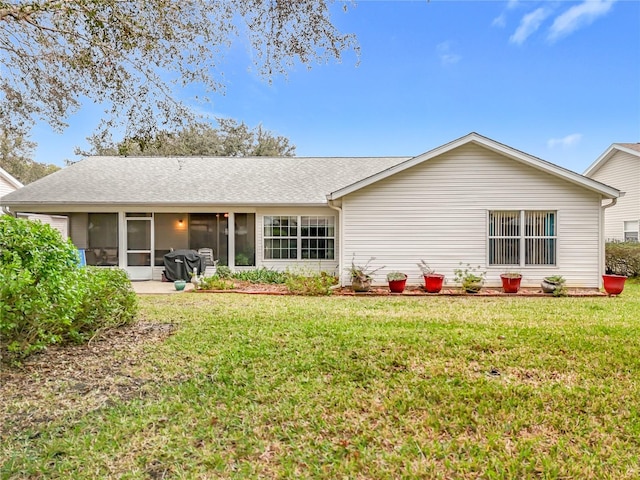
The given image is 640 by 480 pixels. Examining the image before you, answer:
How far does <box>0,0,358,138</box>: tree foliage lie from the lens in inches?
246

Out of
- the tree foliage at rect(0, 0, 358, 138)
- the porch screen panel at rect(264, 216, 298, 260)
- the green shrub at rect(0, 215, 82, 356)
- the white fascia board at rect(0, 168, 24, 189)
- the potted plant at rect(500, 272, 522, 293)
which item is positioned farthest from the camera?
the white fascia board at rect(0, 168, 24, 189)

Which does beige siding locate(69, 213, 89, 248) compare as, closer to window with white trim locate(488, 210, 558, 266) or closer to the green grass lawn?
the green grass lawn

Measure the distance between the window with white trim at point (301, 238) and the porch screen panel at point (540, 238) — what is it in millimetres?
6207

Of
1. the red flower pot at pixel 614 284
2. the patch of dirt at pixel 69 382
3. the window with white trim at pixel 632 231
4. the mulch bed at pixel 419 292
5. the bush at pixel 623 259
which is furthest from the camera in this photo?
the window with white trim at pixel 632 231

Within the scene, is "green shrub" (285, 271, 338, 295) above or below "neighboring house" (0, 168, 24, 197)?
below

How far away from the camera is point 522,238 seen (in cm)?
1065

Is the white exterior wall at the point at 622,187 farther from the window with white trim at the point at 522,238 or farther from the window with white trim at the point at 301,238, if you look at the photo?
the window with white trim at the point at 301,238

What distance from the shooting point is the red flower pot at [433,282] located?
1008cm

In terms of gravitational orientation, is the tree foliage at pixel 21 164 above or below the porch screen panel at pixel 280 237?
above

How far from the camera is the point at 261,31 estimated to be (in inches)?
263

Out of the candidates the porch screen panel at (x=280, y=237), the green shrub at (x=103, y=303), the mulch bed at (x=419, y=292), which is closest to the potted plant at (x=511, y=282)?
the mulch bed at (x=419, y=292)

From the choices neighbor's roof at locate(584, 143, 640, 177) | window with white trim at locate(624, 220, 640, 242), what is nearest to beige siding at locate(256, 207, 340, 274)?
window with white trim at locate(624, 220, 640, 242)

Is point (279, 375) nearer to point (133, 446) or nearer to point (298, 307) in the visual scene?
point (133, 446)

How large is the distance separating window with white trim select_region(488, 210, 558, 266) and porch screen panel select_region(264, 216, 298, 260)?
21.5ft
